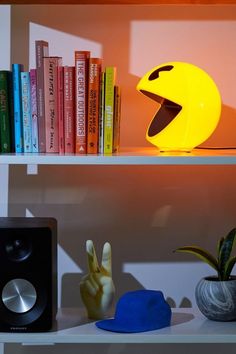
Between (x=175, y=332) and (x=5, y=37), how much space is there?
953mm

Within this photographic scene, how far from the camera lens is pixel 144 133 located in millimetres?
1944

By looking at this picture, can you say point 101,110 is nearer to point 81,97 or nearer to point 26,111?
point 81,97

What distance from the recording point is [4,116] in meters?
1.66

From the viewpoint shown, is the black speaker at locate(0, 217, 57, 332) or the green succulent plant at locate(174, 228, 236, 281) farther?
the green succulent plant at locate(174, 228, 236, 281)

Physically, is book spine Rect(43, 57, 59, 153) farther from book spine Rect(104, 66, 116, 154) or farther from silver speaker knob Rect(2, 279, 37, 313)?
silver speaker knob Rect(2, 279, 37, 313)

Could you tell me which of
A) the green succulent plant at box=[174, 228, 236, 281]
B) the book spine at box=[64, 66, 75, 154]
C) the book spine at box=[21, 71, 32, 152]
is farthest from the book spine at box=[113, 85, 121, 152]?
the green succulent plant at box=[174, 228, 236, 281]

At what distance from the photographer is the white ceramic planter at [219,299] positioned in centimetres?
165

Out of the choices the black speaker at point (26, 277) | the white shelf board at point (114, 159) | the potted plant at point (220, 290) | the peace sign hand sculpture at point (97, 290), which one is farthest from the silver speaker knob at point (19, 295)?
the potted plant at point (220, 290)

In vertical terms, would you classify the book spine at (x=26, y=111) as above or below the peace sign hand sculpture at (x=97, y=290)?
above

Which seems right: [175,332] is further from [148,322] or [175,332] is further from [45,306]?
[45,306]

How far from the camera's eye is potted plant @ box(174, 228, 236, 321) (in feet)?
5.42

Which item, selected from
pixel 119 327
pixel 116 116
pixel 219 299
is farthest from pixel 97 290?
pixel 116 116

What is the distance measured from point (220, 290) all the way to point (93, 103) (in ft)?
1.82

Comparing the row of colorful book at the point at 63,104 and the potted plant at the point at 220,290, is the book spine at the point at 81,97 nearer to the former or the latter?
the row of colorful book at the point at 63,104
